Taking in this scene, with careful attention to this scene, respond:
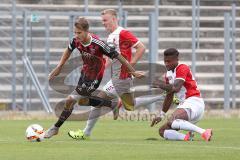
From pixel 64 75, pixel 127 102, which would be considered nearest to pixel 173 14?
pixel 64 75

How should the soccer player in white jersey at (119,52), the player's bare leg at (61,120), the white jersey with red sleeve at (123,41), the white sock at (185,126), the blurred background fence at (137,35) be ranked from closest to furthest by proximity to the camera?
the white sock at (185,126), the player's bare leg at (61,120), the soccer player in white jersey at (119,52), the white jersey with red sleeve at (123,41), the blurred background fence at (137,35)

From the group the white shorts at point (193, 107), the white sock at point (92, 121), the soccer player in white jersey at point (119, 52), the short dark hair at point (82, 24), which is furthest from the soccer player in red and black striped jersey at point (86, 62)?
the white shorts at point (193, 107)

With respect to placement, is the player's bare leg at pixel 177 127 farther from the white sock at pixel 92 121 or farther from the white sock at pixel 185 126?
the white sock at pixel 92 121

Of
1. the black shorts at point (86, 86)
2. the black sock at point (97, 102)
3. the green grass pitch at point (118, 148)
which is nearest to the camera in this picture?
the green grass pitch at point (118, 148)

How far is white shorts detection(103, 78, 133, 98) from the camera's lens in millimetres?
16734

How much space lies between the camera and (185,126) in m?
14.5

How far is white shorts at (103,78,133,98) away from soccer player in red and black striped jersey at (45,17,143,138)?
1.06 m

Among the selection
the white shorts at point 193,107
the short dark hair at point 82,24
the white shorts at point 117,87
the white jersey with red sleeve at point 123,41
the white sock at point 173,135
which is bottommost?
the white sock at point 173,135

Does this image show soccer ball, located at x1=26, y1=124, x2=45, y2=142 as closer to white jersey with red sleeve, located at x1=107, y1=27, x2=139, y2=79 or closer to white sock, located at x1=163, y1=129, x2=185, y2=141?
white sock, located at x1=163, y1=129, x2=185, y2=141

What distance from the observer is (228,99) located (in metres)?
28.2

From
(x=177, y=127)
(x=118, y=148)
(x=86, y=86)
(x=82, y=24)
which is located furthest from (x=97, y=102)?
(x=118, y=148)

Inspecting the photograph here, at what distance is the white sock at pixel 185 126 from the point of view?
1439cm

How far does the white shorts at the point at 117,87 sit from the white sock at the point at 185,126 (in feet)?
7.31

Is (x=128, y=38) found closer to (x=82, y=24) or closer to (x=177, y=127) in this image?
(x=82, y=24)
